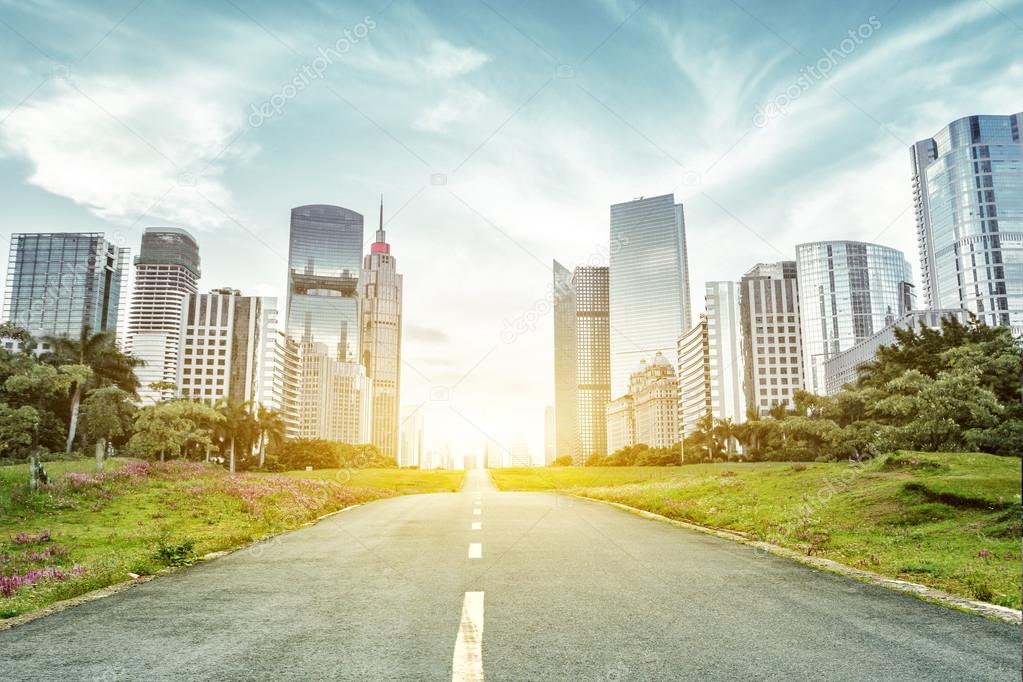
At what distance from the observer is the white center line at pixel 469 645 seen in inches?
197

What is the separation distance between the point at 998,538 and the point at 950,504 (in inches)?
109

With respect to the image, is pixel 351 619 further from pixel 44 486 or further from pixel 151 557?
pixel 44 486

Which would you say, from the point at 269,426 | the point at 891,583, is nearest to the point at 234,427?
the point at 269,426

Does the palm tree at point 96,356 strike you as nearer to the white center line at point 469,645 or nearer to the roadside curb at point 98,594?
the roadside curb at point 98,594

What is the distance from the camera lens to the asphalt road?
17.1 feet

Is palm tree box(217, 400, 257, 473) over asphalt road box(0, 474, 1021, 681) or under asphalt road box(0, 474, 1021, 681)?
over

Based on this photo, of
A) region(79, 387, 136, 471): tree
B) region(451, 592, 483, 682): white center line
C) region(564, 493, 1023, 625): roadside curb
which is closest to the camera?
region(451, 592, 483, 682): white center line

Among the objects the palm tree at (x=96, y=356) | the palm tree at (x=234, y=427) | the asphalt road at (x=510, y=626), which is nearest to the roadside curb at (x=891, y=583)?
the asphalt road at (x=510, y=626)

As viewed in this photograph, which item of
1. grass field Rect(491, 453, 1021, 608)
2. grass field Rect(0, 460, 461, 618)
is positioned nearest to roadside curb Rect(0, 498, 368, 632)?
grass field Rect(0, 460, 461, 618)

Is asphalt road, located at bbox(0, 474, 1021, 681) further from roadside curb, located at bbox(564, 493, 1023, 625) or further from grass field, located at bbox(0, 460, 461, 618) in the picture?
grass field, located at bbox(0, 460, 461, 618)

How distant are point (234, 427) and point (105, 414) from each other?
4411 centimetres

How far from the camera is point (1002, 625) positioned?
677 centimetres

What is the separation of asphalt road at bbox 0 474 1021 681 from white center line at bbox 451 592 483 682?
2 cm

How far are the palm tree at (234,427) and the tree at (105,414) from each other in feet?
121
